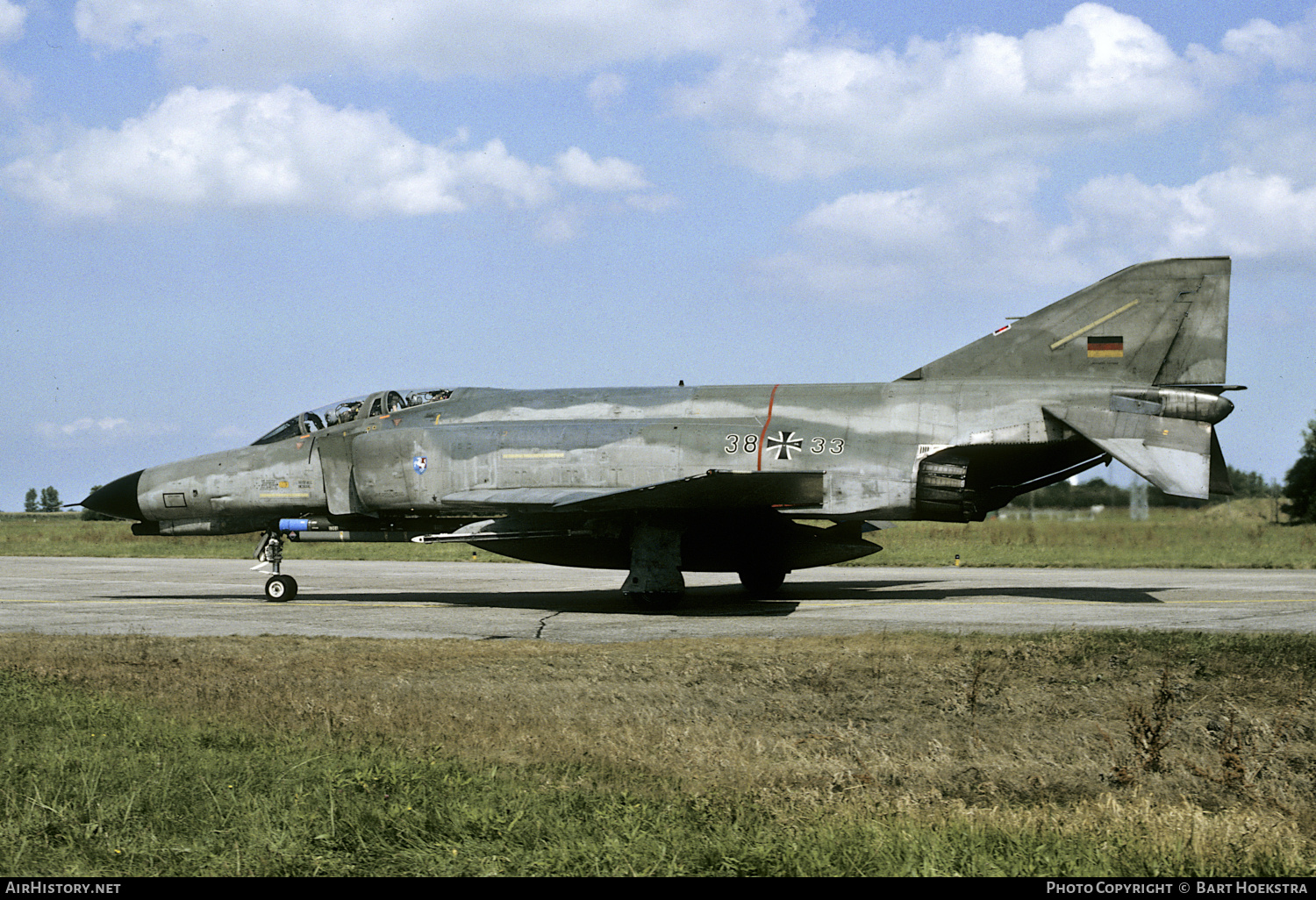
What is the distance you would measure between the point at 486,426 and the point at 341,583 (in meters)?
7.30

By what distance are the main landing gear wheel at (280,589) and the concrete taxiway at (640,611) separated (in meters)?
0.29

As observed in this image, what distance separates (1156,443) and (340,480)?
1253cm

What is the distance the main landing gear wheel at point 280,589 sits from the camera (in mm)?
17625

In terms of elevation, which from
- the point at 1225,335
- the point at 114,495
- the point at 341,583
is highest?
the point at 1225,335

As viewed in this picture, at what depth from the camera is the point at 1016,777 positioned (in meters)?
5.79

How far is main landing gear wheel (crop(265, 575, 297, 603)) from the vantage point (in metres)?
17.6

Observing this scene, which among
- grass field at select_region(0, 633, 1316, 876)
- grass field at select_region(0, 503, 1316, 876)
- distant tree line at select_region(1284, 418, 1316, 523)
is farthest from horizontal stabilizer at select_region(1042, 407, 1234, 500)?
distant tree line at select_region(1284, 418, 1316, 523)

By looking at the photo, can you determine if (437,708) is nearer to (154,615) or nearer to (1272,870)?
(1272,870)

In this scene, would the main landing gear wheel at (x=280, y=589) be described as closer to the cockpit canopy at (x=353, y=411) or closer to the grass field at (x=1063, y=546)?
the cockpit canopy at (x=353, y=411)

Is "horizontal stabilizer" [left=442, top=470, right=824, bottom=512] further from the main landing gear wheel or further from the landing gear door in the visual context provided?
the main landing gear wheel

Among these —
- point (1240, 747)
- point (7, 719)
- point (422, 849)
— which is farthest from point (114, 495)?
point (1240, 747)

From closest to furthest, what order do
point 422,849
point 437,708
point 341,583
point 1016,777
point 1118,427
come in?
point 422,849 → point 1016,777 → point 437,708 → point 1118,427 → point 341,583

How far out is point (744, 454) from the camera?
51.4 feet

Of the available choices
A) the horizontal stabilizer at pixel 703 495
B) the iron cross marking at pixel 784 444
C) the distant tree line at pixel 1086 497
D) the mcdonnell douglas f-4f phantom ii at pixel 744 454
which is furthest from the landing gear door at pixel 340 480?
the distant tree line at pixel 1086 497
